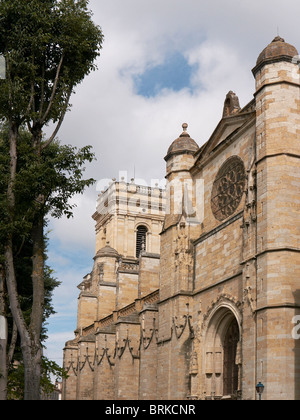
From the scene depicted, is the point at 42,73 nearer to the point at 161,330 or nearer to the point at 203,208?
the point at 203,208

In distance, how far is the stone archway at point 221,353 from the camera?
21750 millimetres

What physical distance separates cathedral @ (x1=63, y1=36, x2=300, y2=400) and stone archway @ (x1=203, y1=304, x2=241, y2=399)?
0.04 meters

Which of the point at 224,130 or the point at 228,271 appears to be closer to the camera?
the point at 228,271

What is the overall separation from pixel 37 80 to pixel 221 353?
1135cm

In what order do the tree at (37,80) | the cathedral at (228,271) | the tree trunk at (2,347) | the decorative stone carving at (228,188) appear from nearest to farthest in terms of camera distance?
1. the tree at (37,80)
2. the tree trunk at (2,347)
3. the cathedral at (228,271)
4. the decorative stone carving at (228,188)

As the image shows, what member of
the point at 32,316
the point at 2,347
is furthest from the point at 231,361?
the point at 32,316

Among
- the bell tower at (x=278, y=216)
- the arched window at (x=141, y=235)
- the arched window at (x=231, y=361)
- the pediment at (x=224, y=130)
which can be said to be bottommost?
the arched window at (x=231, y=361)

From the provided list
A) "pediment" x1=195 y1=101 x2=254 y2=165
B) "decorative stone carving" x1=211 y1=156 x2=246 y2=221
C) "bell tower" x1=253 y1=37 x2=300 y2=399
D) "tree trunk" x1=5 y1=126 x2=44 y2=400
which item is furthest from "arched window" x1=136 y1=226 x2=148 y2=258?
"tree trunk" x1=5 y1=126 x2=44 y2=400

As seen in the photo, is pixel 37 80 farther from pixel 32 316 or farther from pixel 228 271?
pixel 228 271

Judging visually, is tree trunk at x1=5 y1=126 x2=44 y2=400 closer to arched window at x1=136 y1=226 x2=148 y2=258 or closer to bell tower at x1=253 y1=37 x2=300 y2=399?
bell tower at x1=253 y1=37 x2=300 y2=399

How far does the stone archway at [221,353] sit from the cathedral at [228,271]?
0.04m

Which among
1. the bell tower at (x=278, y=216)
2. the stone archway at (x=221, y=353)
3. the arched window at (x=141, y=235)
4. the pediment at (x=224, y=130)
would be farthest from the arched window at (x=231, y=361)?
the arched window at (x=141, y=235)

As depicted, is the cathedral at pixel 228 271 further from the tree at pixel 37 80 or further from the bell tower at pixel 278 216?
the tree at pixel 37 80

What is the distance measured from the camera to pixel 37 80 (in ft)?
57.1
